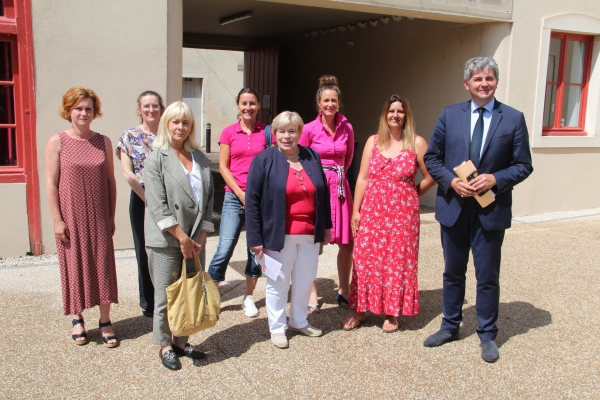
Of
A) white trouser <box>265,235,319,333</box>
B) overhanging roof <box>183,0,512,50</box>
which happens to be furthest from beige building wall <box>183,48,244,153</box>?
white trouser <box>265,235,319,333</box>

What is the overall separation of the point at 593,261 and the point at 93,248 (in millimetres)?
5138

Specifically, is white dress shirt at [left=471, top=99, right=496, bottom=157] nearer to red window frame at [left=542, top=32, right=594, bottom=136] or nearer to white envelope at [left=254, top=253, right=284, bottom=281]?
white envelope at [left=254, top=253, right=284, bottom=281]

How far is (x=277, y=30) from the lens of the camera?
11633 millimetres

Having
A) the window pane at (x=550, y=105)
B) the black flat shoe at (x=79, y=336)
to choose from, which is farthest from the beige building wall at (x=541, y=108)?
the black flat shoe at (x=79, y=336)

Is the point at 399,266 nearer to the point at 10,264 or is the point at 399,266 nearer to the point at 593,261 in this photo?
the point at 593,261

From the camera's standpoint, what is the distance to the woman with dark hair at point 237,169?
4312 mm

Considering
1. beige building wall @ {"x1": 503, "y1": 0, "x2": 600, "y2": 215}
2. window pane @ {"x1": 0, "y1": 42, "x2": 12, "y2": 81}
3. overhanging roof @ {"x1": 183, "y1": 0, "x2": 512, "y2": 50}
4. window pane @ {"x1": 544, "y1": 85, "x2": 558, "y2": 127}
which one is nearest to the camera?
window pane @ {"x1": 0, "y1": 42, "x2": 12, "y2": 81}

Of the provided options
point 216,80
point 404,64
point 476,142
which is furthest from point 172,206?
point 216,80

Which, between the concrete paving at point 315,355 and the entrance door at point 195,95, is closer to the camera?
the concrete paving at point 315,355

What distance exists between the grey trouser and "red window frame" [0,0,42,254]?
2.75 m

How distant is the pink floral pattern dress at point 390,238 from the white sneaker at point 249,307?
82 cm

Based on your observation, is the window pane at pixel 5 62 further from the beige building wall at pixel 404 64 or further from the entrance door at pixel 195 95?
the entrance door at pixel 195 95

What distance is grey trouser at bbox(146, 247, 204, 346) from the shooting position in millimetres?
3350

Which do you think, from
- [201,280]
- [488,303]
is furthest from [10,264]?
[488,303]
